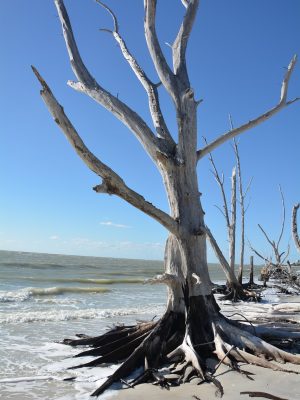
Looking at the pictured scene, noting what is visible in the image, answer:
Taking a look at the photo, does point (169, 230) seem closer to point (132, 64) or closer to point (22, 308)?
point (132, 64)

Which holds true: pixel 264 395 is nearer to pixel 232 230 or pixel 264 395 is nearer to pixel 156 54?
pixel 156 54

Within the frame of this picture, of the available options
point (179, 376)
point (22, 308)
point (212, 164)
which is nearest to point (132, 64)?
point (179, 376)

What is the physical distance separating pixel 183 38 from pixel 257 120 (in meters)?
1.65

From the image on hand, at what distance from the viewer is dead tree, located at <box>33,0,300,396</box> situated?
3.97m

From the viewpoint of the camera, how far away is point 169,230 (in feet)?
15.4

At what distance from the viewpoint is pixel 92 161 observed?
3.92 meters

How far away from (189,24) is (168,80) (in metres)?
1.01

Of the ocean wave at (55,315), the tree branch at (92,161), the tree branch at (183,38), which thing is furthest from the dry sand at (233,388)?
the ocean wave at (55,315)

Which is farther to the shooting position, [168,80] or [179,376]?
[168,80]

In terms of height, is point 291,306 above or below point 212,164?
below

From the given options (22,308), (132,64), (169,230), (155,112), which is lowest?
(22,308)

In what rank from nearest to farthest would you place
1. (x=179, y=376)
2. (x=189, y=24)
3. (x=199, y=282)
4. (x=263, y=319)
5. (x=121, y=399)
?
(x=121, y=399) < (x=179, y=376) < (x=199, y=282) < (x=189, y=24) < (x=263, y=319)

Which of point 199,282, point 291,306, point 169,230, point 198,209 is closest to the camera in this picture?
point 199,282

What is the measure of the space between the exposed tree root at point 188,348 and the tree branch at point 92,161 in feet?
4.44
